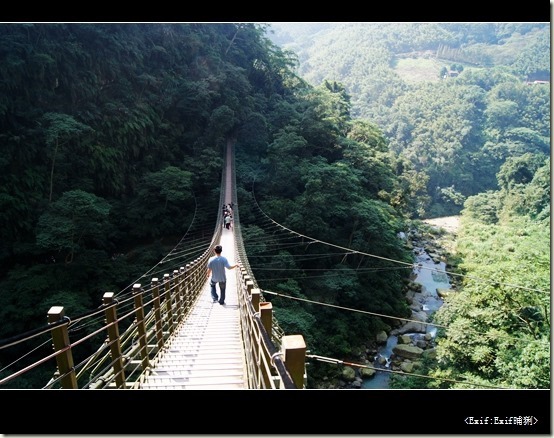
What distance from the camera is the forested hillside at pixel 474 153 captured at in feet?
15.0

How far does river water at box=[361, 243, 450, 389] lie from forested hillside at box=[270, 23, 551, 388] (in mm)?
655

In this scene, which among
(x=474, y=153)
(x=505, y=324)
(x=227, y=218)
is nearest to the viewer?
(x=505, y=324)

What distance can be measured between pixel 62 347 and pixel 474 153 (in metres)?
24.0

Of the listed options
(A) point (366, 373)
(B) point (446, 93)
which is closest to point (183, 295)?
(A) point (366, 373)

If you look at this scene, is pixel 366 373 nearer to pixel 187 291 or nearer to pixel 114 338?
pixel 187 291

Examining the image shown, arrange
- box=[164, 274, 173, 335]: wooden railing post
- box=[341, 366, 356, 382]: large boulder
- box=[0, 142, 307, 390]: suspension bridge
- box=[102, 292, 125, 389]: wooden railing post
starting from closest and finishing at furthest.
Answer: box=[0, 142, 307, 390]: suspension bridge < box=[102, 292, 125, 389]: wooden railing post < box=[164, 274, 173, 335]: wooden railing post < box=[341, 366, 356, 382]: large boulder

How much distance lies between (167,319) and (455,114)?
2671cm

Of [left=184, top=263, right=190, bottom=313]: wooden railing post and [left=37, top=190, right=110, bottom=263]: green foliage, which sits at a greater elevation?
[left=37, top=190, right=110, bottom=263]: green foliage

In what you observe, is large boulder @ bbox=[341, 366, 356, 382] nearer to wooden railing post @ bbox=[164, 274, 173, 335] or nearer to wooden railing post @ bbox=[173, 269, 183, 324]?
wooden railing post @ bbox=[173, 269, 183, 324]

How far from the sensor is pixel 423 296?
9.91 meters

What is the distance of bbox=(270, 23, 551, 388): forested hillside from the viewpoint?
4.57 m

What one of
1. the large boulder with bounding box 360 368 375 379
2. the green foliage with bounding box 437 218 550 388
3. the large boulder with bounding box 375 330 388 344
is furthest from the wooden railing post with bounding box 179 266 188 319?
the large boulder with bounding box 375 330 388 344
